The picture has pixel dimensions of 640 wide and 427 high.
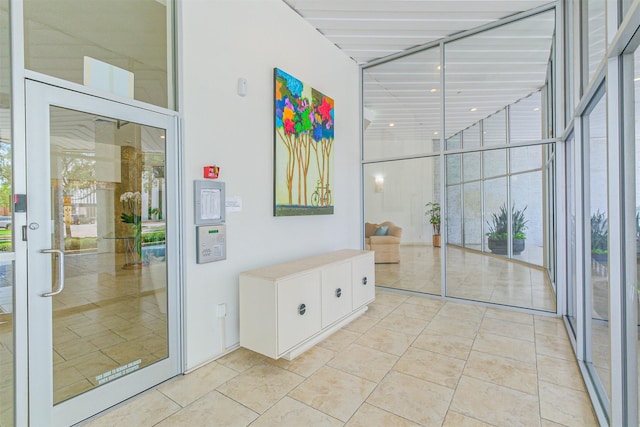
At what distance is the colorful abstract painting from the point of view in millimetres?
3492

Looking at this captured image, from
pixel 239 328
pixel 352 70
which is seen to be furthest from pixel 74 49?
pixel 352 70

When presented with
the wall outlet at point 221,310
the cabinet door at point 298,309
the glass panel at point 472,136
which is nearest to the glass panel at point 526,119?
the glass panel at point 472,136

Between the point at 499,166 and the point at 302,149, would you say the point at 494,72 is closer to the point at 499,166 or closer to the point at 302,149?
the point at 499,166

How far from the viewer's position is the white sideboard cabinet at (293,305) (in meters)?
2.60

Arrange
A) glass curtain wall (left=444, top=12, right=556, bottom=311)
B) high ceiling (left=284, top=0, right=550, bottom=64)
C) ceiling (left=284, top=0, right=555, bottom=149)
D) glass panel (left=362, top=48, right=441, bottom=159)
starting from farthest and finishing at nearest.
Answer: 1. glass panel (left=362, top=48, right=441, bottom=159)
2. glass curtain wall (left=444, top=12, right=556, bottom=311)
3. ceiling (left=284, top=0, right=555, bottom=149)
4. high ceiling (left=284, top=0, right=550, bottom=64)

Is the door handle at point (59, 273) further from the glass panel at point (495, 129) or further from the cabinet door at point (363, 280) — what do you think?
the glass panel at point (495, 129)

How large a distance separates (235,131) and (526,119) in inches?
151

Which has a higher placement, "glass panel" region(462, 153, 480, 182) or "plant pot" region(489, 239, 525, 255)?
"glass panel" region(462, 153, 480, 182)

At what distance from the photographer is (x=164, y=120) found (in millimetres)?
2457

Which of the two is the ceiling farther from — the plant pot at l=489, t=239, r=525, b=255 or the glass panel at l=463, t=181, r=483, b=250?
the plant pot at l=489, t=239, r=525, b=255

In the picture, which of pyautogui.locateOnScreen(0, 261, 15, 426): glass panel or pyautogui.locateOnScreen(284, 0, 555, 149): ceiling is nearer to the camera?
pyautogui.locateOnScreen(0, 261, 15, 426): glass panel

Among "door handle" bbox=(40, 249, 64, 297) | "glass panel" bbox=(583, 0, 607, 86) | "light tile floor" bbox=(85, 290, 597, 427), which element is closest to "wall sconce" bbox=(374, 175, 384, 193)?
"light tile floor" bbox=(85, 290, 597, 427)

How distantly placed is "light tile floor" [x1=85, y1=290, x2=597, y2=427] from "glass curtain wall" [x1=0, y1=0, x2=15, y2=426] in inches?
20.1

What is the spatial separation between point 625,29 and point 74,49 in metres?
3.19
